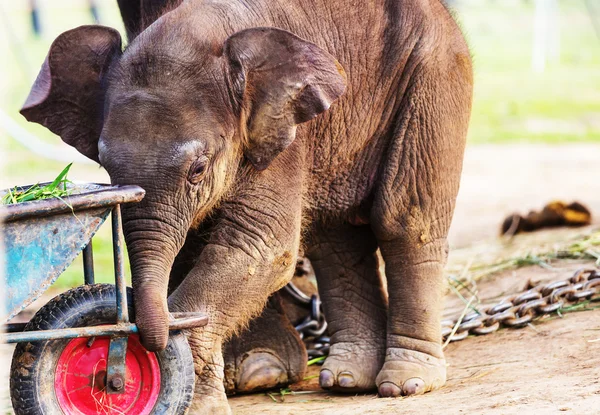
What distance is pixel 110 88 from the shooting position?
4414 millimetres

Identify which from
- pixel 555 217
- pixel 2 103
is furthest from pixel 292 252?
pixel 2 103

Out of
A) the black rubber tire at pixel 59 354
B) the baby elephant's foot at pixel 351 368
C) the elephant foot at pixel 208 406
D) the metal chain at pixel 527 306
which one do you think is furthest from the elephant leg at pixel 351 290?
the black rubber tire at pixel 59 354

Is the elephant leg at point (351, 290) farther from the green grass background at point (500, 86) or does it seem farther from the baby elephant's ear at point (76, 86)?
the baby elephant's ear at point (76, 86)

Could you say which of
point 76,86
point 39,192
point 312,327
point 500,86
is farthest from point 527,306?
point 500,86

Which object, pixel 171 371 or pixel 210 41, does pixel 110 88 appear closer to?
pixel 210 41

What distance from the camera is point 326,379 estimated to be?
5227mm

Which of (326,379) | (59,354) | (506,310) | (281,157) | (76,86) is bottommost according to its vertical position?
(326,379)

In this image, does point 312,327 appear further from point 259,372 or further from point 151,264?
point 151,264

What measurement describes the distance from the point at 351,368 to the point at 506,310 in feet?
3.52

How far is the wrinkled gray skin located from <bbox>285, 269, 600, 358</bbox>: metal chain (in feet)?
1.58

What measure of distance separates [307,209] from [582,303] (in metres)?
1.73

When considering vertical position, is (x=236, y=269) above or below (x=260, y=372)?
above

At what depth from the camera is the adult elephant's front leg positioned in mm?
4414

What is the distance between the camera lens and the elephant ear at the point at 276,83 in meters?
4.44
